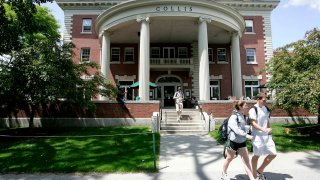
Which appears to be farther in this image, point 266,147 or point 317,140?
point 317,140

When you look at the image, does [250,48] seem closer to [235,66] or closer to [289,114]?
[235,66]

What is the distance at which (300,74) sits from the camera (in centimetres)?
1290

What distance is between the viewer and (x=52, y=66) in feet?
50.4

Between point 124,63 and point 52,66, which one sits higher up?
point 124,63

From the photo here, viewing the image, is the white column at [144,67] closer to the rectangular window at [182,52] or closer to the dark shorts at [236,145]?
the rectangular window at [182,52]

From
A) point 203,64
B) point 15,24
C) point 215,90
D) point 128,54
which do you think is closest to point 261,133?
point 15,24

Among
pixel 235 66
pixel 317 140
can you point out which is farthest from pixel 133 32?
pixel 317 140

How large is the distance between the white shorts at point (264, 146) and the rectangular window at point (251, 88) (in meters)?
25.1

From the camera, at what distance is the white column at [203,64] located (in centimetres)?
2066

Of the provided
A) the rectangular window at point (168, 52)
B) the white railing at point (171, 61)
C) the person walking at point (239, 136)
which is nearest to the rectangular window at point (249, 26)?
the white railing at point (171, 61)

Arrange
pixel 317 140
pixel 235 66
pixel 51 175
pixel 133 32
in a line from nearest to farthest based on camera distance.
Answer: pixel 51 175 → pixel 317 140 → pixel 235 66 → pixel 133 32

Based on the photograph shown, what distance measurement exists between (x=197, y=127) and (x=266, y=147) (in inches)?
409

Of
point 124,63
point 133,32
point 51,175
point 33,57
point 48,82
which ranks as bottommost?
point 51,175

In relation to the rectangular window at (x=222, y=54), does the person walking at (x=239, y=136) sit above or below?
below
